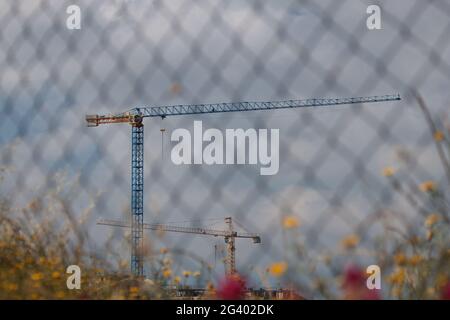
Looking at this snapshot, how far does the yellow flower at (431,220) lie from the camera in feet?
8.25

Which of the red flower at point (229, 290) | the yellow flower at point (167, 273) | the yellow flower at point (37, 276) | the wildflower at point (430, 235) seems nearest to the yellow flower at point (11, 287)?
the yellow flower at point (37, 276)

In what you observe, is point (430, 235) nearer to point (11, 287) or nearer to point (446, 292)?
point (446, 292)

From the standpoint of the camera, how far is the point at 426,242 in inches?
99.2

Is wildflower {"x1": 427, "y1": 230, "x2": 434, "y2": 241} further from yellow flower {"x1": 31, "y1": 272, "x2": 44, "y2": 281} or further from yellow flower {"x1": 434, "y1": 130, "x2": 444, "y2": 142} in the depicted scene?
yellow flower {"x1": 31, "y1": 272, "x2": 44, "y2": 281}

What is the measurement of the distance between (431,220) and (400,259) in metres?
0.16

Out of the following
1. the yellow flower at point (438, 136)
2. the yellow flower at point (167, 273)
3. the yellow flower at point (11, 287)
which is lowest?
the yellow flower at point (11, 287)

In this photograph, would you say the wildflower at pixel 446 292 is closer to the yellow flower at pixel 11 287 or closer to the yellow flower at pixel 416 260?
the yellow flower at pixel 416 260

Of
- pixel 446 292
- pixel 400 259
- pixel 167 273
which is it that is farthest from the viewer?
pixel 167 273

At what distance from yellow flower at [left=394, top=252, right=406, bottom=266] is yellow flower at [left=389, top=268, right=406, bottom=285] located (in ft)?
0.07

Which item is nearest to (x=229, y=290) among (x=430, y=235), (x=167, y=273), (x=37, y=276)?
(x=167, y=273)

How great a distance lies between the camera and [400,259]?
2.54 m

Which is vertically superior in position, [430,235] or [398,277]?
[430,235]

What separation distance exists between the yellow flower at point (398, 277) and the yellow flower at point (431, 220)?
168mm
